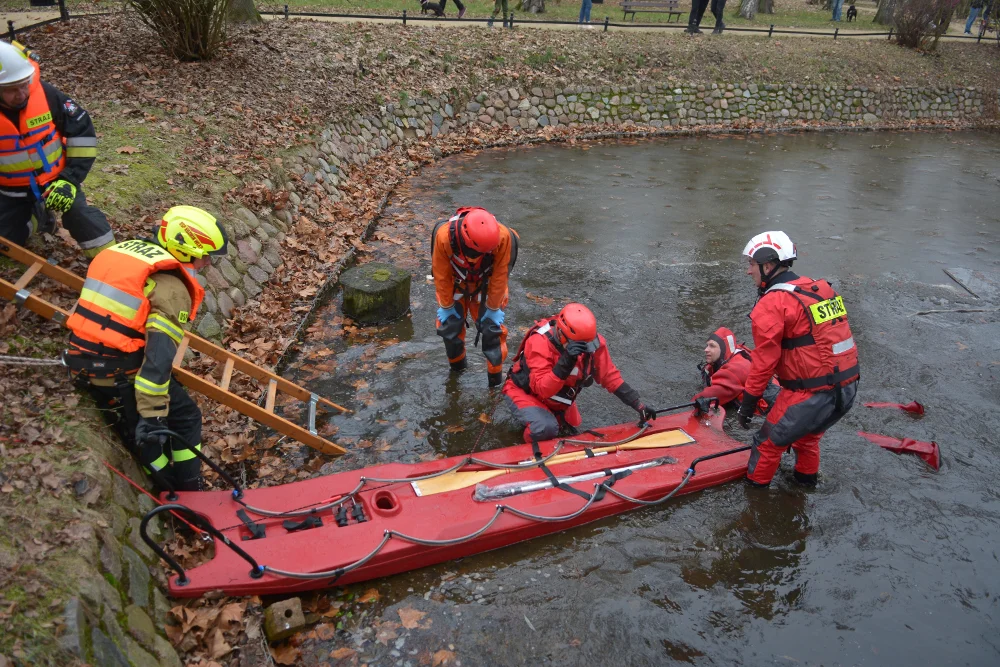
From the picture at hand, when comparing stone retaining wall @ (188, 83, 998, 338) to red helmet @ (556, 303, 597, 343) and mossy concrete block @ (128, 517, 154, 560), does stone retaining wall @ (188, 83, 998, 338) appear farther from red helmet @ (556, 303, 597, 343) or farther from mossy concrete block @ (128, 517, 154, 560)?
red helmet @ (556, 303, 597, 343)

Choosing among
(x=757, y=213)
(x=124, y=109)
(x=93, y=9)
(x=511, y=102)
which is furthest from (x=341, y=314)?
(x=93, y=9)

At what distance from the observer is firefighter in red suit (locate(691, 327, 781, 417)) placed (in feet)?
22.3

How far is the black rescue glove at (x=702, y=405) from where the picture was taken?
6562mm

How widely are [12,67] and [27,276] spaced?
154cm

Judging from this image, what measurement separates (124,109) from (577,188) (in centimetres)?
845

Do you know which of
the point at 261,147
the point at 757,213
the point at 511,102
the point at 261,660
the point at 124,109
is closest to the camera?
the point at 261,660

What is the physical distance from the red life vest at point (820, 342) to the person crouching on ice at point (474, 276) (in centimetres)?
253

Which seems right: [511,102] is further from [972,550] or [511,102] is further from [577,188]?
[972,550]

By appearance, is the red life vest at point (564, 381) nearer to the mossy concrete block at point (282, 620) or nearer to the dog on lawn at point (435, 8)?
the mossy concrete block at point (282, 620)

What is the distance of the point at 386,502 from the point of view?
5.12m

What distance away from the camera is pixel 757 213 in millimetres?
13305

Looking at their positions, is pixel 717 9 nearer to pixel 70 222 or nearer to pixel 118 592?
pixel 70 222

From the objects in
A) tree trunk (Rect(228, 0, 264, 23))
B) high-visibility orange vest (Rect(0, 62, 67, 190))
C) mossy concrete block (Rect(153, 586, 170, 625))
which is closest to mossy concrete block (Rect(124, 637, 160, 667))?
mossy concrete block (Rect(153, 586, 170, 625))

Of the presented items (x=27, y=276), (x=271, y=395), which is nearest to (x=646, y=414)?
(x=271, y=395)
